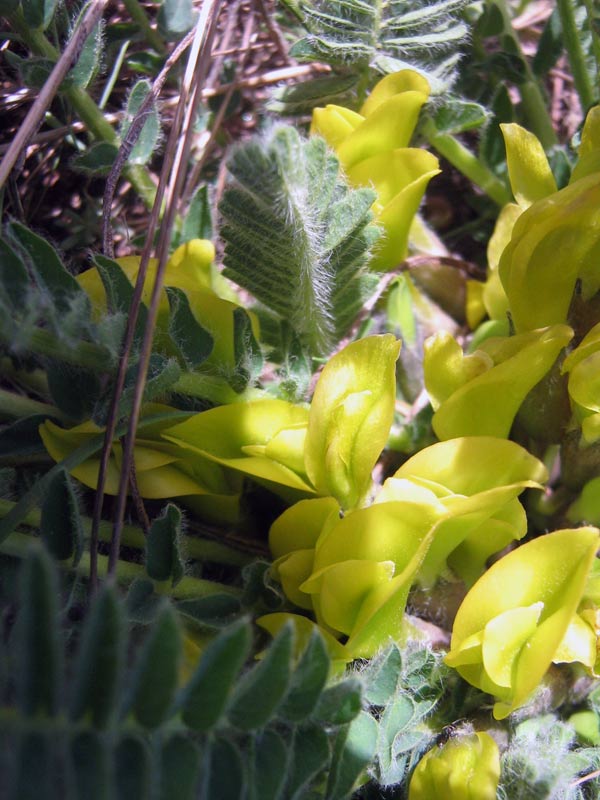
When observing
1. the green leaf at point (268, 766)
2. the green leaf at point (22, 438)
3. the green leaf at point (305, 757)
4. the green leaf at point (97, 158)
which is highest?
the green leaf at point (97, 158)

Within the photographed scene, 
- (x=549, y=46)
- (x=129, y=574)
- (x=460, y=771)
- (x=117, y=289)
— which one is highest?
(x=549, y=46)

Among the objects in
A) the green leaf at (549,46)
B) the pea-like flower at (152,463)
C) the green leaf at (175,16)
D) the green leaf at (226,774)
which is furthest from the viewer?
the green leaf at (549,46)

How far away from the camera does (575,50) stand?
3.10 feet

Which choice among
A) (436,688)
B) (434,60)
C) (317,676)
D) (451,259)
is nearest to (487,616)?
(436,688)

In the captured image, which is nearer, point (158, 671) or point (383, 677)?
point (158, 671)

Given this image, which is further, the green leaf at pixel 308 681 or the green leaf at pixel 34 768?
the green leaf at pixel 308 681

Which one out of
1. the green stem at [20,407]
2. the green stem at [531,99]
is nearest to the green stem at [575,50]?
the green stem at [531,99]

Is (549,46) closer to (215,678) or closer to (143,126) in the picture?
(143,126)

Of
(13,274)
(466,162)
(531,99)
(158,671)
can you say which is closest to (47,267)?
(13,274)

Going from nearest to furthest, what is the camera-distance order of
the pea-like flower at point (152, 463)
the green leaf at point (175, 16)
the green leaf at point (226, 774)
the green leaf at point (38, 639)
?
1. the green leaf at point (38, 639)
2. the green leaf at point (226, 774)
3. the pea-like flower at point (152, 463)
4. the green leaf at point (175, 16)

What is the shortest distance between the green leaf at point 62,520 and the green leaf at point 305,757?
237mm

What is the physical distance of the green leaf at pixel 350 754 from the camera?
2.00 ft

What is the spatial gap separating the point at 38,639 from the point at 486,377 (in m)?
0.45

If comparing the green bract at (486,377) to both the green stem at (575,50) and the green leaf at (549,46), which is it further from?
the green leaf at (549,46)
